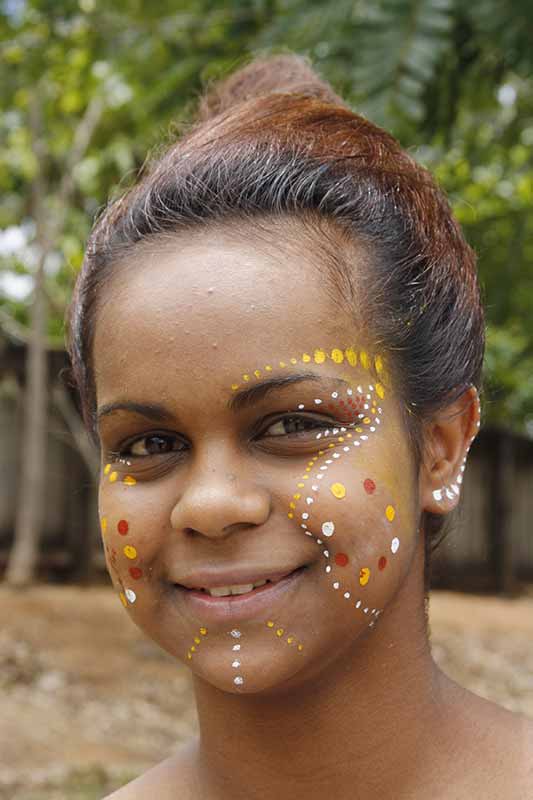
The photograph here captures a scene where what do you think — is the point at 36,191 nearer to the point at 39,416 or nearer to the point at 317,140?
the point at 39,416

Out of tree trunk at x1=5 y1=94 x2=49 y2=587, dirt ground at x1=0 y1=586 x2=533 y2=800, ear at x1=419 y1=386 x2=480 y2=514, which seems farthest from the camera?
tree trunk at x1=5 y1=94 x2=49 y2=587

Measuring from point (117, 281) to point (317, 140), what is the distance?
0.43 m

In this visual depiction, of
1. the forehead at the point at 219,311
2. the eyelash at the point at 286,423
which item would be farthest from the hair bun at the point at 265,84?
the eyelash at the point at 286,423

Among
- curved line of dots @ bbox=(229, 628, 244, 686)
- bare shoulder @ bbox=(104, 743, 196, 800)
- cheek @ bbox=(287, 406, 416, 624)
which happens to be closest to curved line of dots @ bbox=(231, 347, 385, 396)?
cheek @ bbox=(287, 406, 416, 624)

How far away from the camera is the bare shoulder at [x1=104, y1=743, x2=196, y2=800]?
1863 millimetres

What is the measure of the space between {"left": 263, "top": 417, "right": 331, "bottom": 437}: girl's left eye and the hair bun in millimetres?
840

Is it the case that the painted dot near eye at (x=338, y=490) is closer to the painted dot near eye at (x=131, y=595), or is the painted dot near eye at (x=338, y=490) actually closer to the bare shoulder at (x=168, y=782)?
the painted dot near eye at (x=131, y=595)

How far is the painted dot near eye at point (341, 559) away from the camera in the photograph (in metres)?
1.52

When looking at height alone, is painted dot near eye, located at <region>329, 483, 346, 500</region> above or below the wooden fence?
above

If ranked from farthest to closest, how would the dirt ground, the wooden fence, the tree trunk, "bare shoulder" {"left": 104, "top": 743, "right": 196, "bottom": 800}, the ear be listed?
the wooden fence < the tree trunk < the dirt ground < "bare shoulder" {"left": 104, "top": 743, "right": 196, "bottom": 800} < the ear

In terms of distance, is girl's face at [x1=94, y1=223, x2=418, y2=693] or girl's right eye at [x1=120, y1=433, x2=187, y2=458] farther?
girl's right eye at [x1=120, y1=433, x2=187, y2=458]

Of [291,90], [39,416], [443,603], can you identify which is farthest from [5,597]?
[291,90]

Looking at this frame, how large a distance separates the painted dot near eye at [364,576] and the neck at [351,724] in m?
0.15

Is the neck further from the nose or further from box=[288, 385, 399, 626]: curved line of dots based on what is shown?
the nose
